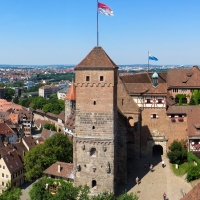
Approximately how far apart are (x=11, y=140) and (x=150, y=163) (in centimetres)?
4392

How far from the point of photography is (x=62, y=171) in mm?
48406

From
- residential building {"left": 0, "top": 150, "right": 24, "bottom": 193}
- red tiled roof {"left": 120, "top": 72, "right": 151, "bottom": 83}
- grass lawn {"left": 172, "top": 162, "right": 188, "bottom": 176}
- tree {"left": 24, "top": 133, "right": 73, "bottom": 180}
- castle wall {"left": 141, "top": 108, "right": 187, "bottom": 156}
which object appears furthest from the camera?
red tiled roof {"left": 120, "top": 72, "right": 151, "bottom": 83}

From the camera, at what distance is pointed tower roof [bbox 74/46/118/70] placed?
4072 cm

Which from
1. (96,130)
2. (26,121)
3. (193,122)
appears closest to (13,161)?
(96,130)

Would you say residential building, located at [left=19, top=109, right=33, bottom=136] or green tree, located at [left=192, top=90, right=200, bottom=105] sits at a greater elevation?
green tree, located at [left=192, top=90, right=200, bottom=105]

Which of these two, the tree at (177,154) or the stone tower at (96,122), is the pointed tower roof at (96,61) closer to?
the stone tower at (96,122)

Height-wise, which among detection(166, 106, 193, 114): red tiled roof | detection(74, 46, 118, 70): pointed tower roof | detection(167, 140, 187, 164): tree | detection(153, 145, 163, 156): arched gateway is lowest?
detection(153, 145, 163, 156): arched gateway

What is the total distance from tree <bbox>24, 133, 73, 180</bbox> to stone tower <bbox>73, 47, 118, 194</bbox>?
12.7 metres

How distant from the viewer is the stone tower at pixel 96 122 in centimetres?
4097

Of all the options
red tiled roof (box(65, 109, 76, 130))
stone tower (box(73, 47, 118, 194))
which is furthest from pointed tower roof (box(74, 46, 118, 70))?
red tiled roof (box(65, 109, 76, 130))

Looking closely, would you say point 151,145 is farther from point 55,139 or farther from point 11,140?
point 11,140

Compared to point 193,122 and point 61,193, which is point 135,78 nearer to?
point 193,122

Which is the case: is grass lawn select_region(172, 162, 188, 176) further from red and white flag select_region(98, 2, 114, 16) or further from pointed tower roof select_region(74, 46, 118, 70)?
red and white flag select_region(98, 2, 114, 16)

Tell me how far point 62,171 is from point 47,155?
22.9ft
